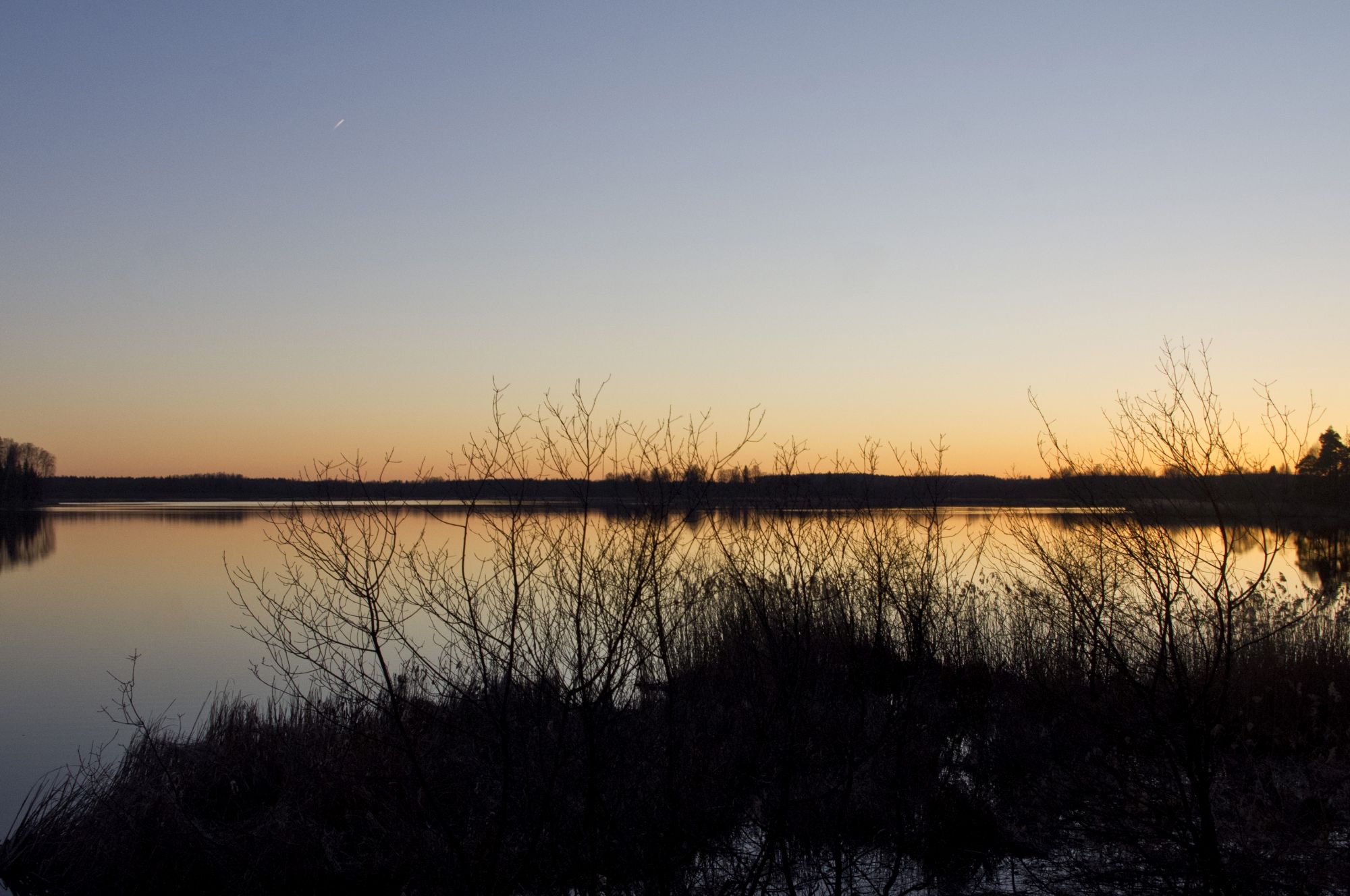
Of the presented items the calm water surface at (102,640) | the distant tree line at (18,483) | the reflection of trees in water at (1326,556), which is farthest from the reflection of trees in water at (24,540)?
the reflection of trees in water at (1326,556)

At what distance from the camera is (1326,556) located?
103 feet

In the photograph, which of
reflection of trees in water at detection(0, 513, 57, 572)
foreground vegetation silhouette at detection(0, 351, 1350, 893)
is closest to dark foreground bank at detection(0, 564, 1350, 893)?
foreground vegetation silhouette at detection(0, 351, 1350, 893)

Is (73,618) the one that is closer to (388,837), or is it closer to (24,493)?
(388,837)

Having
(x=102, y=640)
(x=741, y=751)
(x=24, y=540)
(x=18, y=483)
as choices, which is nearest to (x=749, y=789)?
(x=741, y=751)

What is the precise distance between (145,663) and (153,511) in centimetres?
7677

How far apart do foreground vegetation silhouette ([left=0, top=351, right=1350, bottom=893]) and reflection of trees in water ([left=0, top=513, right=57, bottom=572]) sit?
31983mm

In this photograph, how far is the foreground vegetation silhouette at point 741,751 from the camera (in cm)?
550

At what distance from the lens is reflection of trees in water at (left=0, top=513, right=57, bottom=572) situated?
3775 cm

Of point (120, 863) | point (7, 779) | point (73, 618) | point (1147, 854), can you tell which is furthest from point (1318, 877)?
point (73, 618)

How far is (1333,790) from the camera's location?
7.97m

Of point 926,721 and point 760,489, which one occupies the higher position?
point 760,489

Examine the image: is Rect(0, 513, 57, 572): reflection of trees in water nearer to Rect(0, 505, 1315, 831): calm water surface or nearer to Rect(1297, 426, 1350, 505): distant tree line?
Rect(0, 505, 1315, 831): calm water surface

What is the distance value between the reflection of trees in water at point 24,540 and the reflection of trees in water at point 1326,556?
42436 mm

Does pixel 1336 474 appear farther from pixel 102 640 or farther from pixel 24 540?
pixel 24 540
